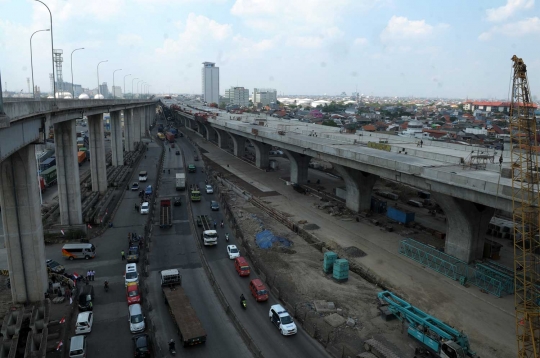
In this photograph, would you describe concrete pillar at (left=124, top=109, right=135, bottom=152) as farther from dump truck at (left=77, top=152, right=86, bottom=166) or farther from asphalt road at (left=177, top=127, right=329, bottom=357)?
asphalt road at (left=177, top=127, right=329, bottom=357)

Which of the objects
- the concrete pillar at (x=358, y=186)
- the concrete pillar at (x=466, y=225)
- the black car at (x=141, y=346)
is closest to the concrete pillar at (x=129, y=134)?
the concrete pillar at (x=358, y=186)

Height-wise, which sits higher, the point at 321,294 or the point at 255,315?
the point at 255,315

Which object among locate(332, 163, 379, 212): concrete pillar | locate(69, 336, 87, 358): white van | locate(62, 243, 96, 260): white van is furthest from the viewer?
locate(332, 163, 379, 212): concrete pillar

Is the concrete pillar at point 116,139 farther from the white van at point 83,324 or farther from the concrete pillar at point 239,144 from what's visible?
the white van at point 83,324

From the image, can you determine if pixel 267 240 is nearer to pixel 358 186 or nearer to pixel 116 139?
pixel 358 186

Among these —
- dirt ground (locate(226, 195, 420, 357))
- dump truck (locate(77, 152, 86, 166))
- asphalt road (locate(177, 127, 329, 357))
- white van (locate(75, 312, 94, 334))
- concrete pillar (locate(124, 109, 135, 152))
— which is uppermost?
concrete pillar (locate(124, 109, 135, 152))

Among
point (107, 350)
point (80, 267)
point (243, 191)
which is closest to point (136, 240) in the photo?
point (80, 267)

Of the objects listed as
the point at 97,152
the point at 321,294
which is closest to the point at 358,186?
the point at 321,294

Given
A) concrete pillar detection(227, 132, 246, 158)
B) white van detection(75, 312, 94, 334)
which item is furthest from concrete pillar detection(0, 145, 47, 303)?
concrete pillar detection(227, 132, 246, 158)
